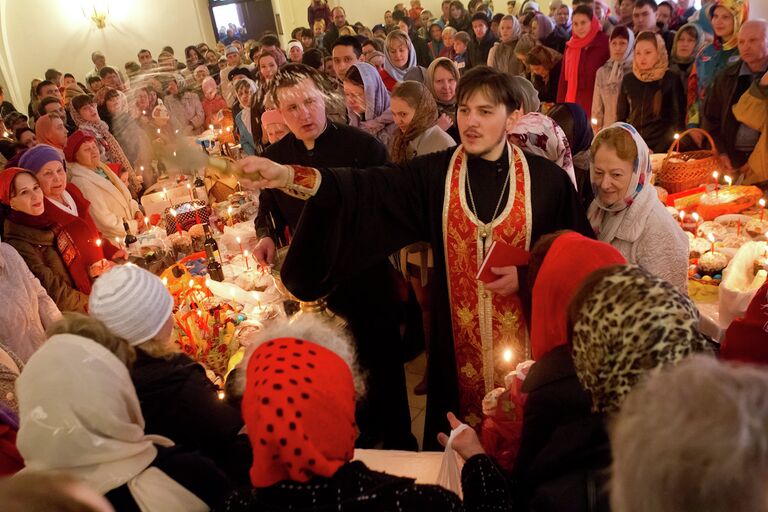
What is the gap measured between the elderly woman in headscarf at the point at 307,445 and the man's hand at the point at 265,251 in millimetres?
1867

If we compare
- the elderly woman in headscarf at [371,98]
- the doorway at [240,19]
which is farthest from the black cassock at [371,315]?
the doorway at [240,19]

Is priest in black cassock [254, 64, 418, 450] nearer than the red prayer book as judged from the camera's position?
No

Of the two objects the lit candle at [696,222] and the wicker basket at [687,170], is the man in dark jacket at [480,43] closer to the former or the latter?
the wicker basket at [687,170]

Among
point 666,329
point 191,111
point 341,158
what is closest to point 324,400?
point 666,329

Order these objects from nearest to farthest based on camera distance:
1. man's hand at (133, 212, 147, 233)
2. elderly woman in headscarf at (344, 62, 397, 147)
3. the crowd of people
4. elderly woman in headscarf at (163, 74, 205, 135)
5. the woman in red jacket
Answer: the crowd of people < man's hand at (133, 212, 147, 233) < elderly woman in headscarf at (344, 62, 397, 147) < the woman in red jacket < elderly woman in headscarf at (163, 74, 205, 135)

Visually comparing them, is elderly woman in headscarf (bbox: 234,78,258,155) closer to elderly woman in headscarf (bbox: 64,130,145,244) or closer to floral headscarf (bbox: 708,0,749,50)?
elderly woman in headscarf (bbox: 64,130,145,244)

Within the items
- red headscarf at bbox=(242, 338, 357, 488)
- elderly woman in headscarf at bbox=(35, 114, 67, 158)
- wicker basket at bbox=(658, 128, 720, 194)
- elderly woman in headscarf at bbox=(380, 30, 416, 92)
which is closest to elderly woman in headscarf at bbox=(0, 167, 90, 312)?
elderly woman in headscarf at bbox=(35, 114, 67, 158)

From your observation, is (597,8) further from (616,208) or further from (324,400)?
(324,400)

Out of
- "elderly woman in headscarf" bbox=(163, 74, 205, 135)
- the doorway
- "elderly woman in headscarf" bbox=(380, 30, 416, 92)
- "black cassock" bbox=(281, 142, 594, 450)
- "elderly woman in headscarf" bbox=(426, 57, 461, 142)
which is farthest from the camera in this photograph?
the doorway

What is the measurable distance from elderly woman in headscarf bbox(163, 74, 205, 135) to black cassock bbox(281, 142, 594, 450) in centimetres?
606

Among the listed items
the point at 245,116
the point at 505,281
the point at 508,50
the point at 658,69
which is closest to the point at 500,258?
the point at 505,281

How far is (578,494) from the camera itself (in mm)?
1320

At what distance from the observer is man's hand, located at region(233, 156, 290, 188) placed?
224 cm

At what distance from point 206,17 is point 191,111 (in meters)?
11.7
